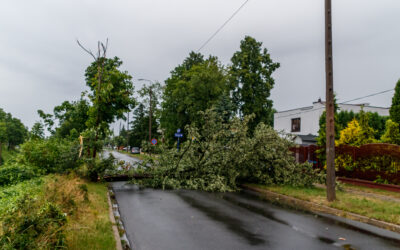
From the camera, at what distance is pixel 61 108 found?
1984cm

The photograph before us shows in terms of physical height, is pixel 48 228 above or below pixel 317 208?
above

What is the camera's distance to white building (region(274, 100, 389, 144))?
123ft

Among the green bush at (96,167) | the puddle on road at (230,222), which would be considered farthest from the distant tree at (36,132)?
the puddle on road at (230,222)

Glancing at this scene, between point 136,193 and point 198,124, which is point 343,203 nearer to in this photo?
point 136,193

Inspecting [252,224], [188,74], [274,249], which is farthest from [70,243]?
[188,74]

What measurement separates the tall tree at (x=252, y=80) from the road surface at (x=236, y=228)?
940 inches

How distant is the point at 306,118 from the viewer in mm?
39906

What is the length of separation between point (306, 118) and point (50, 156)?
33617 millimetres

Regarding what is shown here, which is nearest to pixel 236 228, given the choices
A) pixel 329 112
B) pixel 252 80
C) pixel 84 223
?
pixel 84 223

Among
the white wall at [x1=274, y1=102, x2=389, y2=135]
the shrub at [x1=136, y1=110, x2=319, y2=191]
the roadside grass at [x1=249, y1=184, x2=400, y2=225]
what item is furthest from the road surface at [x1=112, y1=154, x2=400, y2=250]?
the white wall at [x1=274, y1=102, x2=389, y2=135]

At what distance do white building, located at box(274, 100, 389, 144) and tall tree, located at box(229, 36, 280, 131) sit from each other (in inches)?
163

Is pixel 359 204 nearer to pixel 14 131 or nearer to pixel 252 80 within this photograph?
pixel 252 80

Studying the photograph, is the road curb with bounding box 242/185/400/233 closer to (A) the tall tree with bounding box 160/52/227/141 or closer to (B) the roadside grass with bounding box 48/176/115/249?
(B) the roadside grass with bounding box 48/176/115/249

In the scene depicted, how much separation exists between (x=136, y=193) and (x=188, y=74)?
20.9 metres
